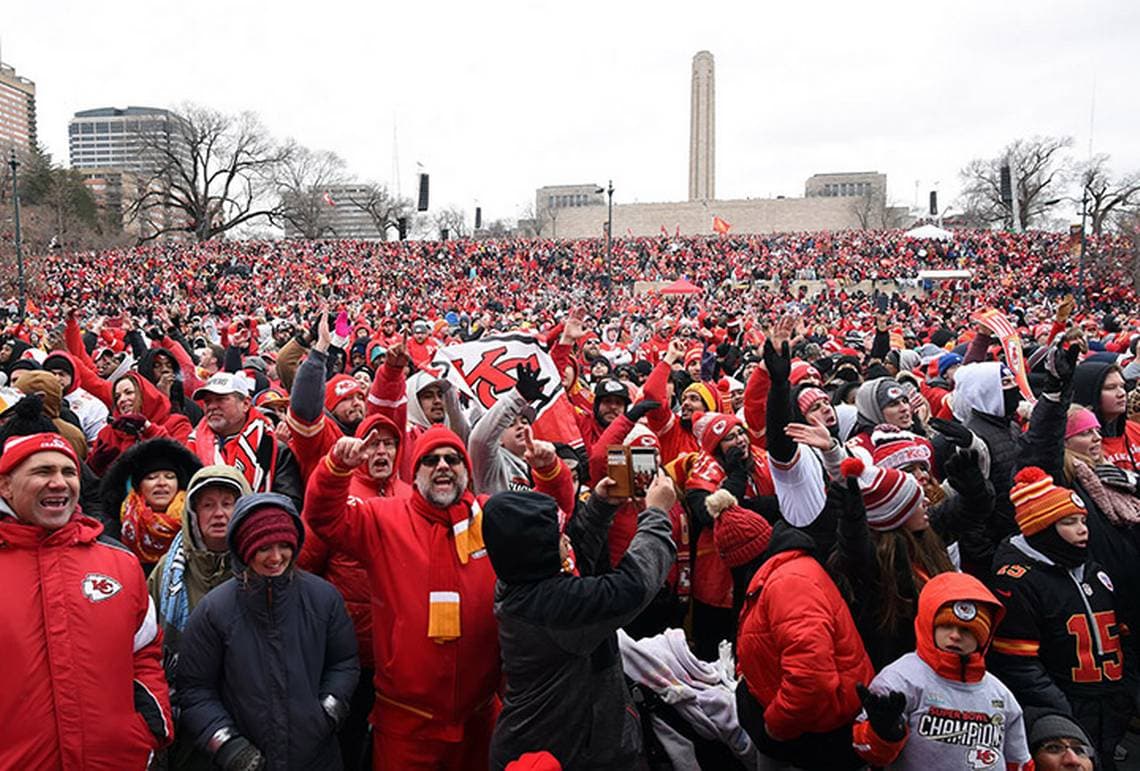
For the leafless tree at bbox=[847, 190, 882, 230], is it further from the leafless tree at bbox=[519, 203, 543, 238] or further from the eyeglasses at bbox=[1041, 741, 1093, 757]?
the eyeglasses at bbox=[1041, 741, 1093, 757]

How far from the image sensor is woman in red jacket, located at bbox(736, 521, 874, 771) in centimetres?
273

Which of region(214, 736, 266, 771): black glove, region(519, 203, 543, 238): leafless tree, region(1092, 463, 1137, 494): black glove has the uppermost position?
region(519, 203, 543, 238): leafless tree

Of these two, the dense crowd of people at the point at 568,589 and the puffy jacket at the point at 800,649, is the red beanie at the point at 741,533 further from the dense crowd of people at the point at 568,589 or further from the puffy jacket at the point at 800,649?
the puffy jacket at the point at 800,649

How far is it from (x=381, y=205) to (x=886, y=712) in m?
80.7

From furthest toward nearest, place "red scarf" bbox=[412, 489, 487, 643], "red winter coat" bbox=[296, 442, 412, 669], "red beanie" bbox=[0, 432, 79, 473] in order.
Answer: "red winter coat" bbox=[296, 442, 412, 669] < "red scarf" bbox=[412, 489, 487, 643] < "red beanie" bbox=[0, 432, 79, 473]

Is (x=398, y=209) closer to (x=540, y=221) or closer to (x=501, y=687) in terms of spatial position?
(x=540, y=221)

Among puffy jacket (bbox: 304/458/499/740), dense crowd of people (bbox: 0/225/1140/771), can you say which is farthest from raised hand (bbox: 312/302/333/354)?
puffy jacket (bbox: 304/458/499/740)

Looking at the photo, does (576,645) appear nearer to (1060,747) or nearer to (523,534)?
(523,534)

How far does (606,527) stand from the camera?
9.59ft

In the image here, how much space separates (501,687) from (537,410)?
192 centimetres

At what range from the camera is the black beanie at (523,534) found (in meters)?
2.46

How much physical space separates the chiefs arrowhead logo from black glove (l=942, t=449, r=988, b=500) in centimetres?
314

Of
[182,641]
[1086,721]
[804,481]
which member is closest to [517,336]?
[804,481]

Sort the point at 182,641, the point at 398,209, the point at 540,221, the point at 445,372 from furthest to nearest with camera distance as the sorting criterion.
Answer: the point at 540,221, the point at 398,209, the point at 445,372, the point at 182,641
